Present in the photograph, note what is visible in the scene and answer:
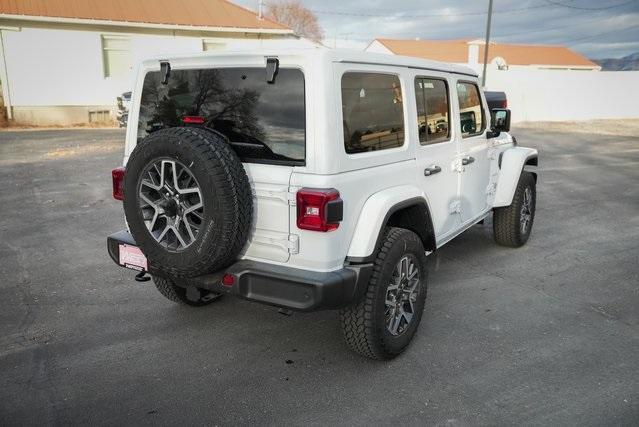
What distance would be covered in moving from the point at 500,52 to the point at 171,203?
51.3 m

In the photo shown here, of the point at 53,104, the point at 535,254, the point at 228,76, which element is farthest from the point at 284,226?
the point at 53,104

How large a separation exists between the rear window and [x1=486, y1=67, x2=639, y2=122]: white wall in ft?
73.8

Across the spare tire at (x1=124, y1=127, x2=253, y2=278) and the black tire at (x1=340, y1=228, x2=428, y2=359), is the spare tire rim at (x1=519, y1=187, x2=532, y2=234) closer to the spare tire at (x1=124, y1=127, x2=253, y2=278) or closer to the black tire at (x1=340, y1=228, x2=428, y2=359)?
the black tire at (x1=340, y1=228, x2=428, y2=359)

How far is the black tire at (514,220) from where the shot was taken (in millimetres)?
5578

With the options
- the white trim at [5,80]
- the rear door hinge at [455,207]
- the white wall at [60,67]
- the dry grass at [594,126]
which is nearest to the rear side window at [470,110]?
the rear door hinge at [455,207]

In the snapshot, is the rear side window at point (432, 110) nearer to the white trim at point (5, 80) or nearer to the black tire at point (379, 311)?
the black tire at point (379, 311)

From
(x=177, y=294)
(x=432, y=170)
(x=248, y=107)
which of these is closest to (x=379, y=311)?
(x=432, y=170)

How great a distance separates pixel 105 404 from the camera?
9.83ft

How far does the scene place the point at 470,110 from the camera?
189 inches

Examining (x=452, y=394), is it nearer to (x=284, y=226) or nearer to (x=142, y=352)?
(x=284, y=226)

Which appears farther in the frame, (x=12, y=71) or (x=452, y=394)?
(x=12, y=71)

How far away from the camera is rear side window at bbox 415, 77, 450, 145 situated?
3.83m

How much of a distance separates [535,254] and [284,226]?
3.66 meters

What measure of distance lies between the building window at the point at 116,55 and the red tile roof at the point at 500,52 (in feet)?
86.9
